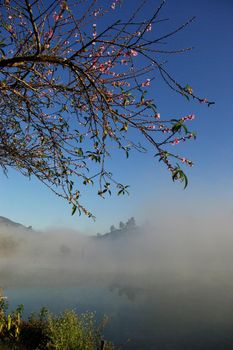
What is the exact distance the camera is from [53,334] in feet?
39.2

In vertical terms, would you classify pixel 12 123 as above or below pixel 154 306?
above

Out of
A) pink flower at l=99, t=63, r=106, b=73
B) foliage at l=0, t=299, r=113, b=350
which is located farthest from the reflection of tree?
pink flower at l=99, t=63, r=106, b=73

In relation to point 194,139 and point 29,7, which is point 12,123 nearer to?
point 29,7

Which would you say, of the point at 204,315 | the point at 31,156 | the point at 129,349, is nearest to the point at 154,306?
the point at 204,315

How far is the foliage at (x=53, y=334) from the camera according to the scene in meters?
11.6

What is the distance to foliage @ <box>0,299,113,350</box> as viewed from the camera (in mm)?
11633

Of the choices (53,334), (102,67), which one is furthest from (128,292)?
(102,67)

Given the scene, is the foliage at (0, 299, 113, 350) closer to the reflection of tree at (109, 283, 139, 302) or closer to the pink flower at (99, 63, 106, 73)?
the pink flower at (99, 63, 106, 73)

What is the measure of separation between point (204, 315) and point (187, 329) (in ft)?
39.8

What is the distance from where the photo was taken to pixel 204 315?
171 ft

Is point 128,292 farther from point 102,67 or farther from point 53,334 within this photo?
point 102,67

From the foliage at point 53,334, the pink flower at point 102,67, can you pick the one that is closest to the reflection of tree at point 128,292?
the foliage at point 53,334

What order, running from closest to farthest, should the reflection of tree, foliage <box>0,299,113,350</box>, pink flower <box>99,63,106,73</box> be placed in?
pink flower <box>99,63,106,73</box> → foliage <box>0,299,113,350</box> → the reflection of tree

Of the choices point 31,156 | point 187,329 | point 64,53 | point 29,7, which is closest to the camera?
point 29,7
